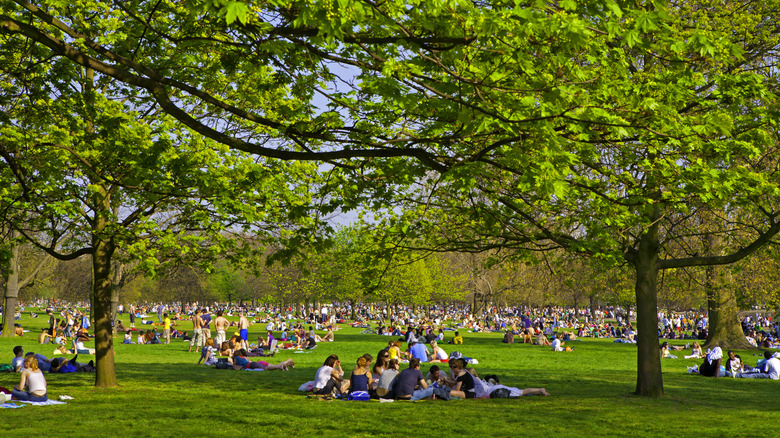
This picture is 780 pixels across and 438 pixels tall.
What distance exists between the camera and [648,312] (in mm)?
15227

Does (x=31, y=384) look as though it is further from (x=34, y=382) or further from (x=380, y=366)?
(x=380, y=366)

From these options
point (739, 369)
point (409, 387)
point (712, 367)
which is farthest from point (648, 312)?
point (739, 369)

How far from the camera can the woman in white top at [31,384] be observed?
1302 centimetres

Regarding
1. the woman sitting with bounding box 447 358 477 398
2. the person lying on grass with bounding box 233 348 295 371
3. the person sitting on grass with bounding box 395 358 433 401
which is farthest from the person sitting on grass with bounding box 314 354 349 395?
the person lying on grass with bounding box 233 348 295 371

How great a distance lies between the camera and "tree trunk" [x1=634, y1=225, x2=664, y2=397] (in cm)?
1527

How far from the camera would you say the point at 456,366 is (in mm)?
15344

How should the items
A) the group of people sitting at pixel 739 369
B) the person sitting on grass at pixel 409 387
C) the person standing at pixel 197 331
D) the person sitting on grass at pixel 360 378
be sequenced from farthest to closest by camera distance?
the person standing at pixel 197 331 < the group of people sitting at pixel 739 369 < the person sitting on grass at pixel 360 378 < the person sitting on grass at pixel 409 387

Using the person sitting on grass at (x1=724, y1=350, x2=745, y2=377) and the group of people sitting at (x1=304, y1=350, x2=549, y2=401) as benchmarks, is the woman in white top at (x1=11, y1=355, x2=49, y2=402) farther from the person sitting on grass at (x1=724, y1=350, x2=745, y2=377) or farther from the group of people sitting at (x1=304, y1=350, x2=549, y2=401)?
the person sitting on grass at (x1=724, y1=350, x2=745, y2=377)

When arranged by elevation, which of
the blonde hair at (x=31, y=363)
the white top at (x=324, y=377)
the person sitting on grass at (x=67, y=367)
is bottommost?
the person sitting on grass at (x=67, y=367)

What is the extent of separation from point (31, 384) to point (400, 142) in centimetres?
967

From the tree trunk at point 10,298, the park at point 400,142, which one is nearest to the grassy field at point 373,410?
the park at point 400,142

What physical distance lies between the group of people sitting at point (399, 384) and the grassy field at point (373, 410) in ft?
1.75

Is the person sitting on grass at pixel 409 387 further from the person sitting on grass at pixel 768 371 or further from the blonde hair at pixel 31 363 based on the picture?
the person sitting on grass at pixel 768 371

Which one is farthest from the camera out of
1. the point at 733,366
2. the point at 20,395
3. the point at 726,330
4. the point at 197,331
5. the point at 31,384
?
the point at 726,330
